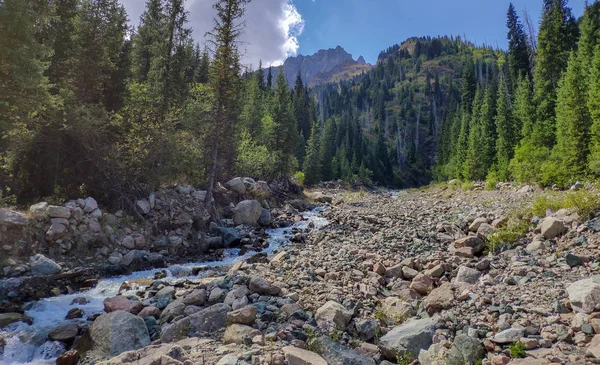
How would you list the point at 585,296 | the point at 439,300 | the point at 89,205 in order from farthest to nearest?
the point at 89,205
the point at 439,300
the point at 585,296

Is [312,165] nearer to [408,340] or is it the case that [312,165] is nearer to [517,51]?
[517,51]

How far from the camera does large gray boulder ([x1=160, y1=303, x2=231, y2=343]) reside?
20.0ft

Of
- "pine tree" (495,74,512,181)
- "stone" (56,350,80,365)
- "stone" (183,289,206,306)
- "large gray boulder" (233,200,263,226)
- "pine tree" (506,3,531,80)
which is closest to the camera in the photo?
"stone" (56,350,80,365)

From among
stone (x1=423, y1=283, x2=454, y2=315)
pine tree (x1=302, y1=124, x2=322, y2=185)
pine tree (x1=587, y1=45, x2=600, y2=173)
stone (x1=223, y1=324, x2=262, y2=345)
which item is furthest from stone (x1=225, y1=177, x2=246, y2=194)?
pine tree (x1=302, y1=124, x2=322, y2=185)

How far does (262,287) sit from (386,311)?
2.94 metres

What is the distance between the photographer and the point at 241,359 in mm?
4824

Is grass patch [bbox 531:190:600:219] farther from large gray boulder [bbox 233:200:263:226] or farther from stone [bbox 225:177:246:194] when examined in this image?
stone [bbox 225:177:246:194]

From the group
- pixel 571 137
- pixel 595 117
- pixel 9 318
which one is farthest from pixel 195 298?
pixel 571 137

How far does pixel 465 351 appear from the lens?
15.8 ft

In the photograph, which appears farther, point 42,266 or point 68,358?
point 42,266

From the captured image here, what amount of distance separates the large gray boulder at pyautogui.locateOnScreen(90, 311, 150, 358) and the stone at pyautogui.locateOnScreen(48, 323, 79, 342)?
2.73 ft

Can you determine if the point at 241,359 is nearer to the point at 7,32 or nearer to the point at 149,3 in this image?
the point at 7,32

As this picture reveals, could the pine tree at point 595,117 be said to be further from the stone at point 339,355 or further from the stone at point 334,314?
the stone at point 339,355

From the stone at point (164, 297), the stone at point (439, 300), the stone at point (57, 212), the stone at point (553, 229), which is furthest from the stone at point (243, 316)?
the stone at point (57, 212)
